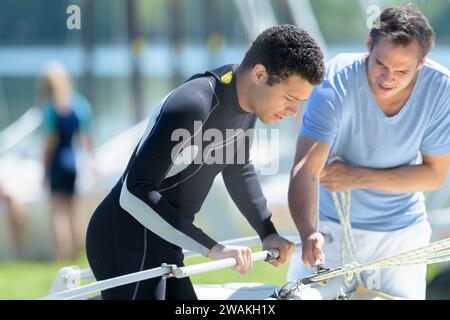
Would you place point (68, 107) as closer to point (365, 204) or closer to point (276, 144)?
point (276, 144)

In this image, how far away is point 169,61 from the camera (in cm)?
764

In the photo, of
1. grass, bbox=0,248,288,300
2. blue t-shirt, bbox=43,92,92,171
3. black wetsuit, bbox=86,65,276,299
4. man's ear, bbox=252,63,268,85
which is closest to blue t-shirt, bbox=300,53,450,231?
black wetsuit, bbox=86,65,276,299

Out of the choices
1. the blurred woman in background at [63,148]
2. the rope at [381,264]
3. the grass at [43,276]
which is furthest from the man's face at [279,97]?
the blurred woman in background at [63,148]

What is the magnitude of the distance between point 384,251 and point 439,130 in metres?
0.43

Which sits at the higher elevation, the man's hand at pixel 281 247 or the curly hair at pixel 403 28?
the curly hair at pixel 403 28

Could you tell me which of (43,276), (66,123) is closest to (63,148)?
(66,123)

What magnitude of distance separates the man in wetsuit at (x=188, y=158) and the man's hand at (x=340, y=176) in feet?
1.26

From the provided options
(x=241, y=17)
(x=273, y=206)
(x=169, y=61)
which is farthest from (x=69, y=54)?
(x=273, y=206)

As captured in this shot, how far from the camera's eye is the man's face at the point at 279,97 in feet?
7.50

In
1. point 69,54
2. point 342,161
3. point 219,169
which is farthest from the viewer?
point 69,54

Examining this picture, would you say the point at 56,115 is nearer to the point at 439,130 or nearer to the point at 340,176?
the point at 340,176

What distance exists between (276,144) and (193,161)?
8.48 feet

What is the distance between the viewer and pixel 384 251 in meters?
2.90

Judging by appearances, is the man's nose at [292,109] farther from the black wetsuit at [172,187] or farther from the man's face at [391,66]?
the man's face at [391,66]
